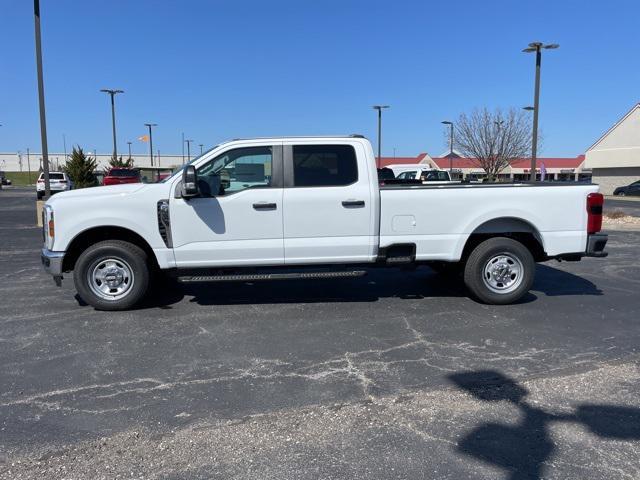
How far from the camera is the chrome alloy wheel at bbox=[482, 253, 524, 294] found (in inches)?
262

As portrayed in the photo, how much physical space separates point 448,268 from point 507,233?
3.96ft

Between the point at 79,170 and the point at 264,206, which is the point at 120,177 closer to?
the point at 79,170

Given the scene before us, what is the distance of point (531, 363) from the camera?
474 centimetres

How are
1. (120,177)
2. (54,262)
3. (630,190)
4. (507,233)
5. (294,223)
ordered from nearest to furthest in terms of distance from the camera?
(54,262), (294,223), (507,233), (120,177), (630,190)

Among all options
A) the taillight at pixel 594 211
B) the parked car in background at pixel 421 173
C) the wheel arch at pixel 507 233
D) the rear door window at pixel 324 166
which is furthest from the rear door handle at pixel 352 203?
the parked car in background at pixel 421 173

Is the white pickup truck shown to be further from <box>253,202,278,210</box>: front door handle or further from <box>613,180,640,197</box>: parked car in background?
<box>613,180,640,197</box>: parked car in background

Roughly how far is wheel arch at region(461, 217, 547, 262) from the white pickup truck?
0.06 ft

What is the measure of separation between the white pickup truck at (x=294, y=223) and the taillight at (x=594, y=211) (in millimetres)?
13

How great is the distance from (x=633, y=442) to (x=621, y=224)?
15.6 metres

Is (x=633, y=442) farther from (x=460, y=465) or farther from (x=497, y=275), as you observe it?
(x=497, y=275)

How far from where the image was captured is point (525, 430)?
3543 mm

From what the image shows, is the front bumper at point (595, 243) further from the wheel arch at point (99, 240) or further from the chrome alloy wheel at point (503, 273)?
the wheel arch at point (99, 240)

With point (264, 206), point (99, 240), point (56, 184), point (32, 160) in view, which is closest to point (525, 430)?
point (264, 206)

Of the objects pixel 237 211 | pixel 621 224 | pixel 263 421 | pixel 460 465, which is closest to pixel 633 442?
pixel 460 465
